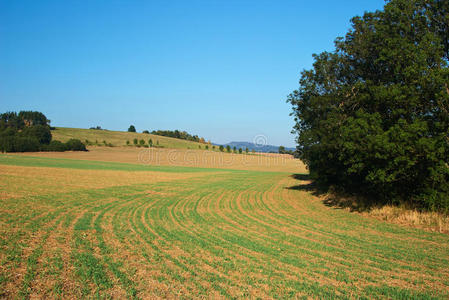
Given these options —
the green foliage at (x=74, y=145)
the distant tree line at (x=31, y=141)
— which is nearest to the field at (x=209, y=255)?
the distant tree line at (x=31, y=141)

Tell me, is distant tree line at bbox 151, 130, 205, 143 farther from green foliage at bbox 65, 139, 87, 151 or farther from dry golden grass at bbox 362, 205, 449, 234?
dry golden grass at bbox 362, 205, 449, 234

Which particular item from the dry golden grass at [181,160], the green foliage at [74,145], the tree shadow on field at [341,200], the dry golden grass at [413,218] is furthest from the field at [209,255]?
the green foliage at [74,145]

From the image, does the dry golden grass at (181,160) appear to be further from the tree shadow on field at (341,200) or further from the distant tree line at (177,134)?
the distant tree line at (177,134)

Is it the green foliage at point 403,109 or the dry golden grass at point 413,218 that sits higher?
the green foliage at point 403,109

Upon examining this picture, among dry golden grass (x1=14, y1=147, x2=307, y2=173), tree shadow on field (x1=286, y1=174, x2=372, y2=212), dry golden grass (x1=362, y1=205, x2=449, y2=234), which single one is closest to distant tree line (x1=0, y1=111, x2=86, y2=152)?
dry golden grass (x1=14, y1=147, x2=307, y2=173)

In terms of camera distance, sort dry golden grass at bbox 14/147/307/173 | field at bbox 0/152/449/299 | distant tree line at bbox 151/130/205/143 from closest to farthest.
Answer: field at bbox 0/152/449/299, dry golden grass at bbox 14/147/307/173, distant tree line at bbox 151/130/205/143

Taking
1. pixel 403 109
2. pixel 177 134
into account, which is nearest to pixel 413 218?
pixel 403 109

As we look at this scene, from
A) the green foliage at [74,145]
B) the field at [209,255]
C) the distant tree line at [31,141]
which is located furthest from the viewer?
the green foliage at [74,145]

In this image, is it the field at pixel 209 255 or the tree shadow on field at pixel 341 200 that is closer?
the field at pixel 209 255

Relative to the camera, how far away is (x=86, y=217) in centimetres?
1311

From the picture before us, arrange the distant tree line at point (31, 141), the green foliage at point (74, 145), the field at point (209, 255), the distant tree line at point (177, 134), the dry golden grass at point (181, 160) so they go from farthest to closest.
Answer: the distant tree line at point (177, 134)
the green foliage at point (74, 145)
the distant tree line at point (31, 141)
the dry golden grass at point (181, 160)
the field at point (209, 255)

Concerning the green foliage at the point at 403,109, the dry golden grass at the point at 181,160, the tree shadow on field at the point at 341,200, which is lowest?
the tree shadow on field at the point at 341,200

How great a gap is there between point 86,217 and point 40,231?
2798 mm

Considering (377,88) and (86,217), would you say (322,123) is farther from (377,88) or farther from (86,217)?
(86,217)
